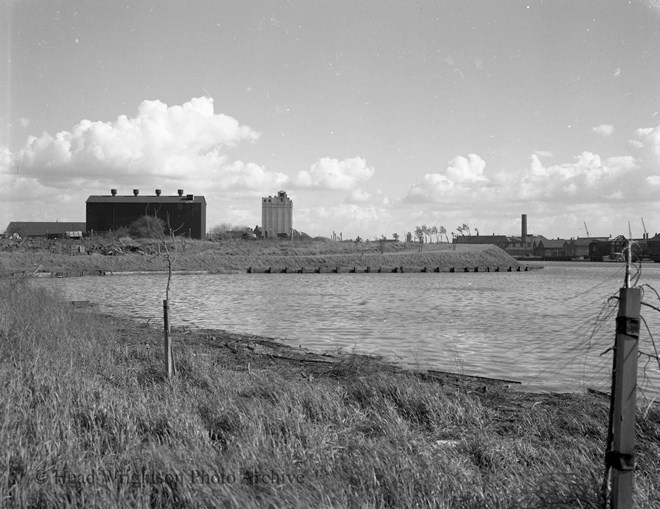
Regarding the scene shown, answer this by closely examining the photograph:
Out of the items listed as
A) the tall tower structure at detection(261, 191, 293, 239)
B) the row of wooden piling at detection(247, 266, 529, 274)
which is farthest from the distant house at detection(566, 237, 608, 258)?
the tall tower structure at detection(261, 191, 293, 239)

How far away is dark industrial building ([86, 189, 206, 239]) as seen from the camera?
97.9m

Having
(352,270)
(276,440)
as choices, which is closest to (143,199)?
(352,270)

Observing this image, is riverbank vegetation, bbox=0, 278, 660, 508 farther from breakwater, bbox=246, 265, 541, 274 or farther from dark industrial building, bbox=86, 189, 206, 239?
dark industrial building, bbox=86, 189, 206, 239

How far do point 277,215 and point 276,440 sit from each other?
408ft

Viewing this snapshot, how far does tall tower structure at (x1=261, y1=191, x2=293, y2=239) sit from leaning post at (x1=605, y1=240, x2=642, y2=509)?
12453cm

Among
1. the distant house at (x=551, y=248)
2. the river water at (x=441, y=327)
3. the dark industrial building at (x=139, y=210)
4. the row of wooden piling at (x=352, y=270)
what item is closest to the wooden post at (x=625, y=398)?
the river water at (x=441, y=327)

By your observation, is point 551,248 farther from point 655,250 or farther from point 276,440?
point 276,440

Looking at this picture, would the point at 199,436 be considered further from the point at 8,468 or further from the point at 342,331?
the point at 342,331

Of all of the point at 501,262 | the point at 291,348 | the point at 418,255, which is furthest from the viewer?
the point at 501,262

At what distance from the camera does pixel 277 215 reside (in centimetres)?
12975

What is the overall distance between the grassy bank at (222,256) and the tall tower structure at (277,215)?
19626mm

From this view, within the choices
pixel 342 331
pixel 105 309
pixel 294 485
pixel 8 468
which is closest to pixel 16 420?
pixel 8 468

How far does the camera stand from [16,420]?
5957 millimetres

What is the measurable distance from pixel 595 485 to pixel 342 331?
17.1m
